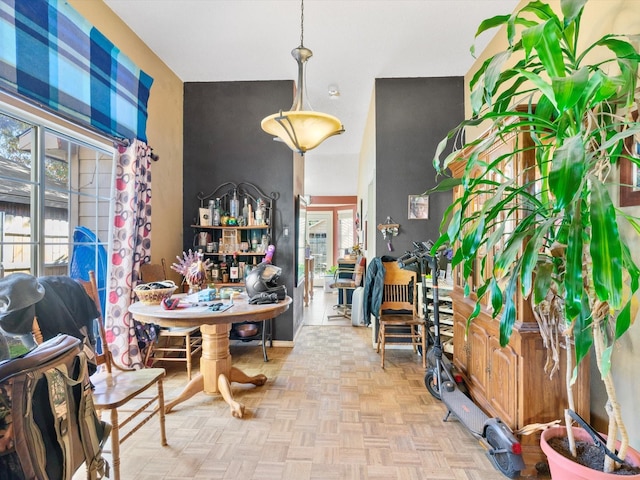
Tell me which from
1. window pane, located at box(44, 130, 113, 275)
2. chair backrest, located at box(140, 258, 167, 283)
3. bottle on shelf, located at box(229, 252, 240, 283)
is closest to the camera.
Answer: window pane, located at box(44, 130, 113, 275)

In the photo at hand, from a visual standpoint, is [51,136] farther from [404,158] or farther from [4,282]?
[404,158]

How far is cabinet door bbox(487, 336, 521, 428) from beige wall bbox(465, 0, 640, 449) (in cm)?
43

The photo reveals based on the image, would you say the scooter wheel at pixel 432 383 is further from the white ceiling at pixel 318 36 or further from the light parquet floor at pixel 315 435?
the white ceiling at pixel 318 36

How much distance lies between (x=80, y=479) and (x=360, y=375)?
214cm

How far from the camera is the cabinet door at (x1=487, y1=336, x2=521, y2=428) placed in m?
1.88

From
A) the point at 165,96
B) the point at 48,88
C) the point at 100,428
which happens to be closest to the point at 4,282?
the point at 100,428

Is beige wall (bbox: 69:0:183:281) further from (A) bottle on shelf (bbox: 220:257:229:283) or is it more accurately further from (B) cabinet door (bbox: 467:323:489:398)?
(B) cabinet door (bbox: 467:323:489:398)

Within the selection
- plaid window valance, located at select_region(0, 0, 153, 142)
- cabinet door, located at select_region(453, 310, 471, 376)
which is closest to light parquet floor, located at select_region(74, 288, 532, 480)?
cabinet door, located at select_region(453, 310, 471, 376)

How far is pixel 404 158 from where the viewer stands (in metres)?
3.97

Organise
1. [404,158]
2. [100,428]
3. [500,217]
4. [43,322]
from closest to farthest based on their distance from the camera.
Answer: [100,428] → [43,322] → [500,217] → [404,158]

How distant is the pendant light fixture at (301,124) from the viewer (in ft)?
7.38

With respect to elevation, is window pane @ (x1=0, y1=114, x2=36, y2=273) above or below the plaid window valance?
below

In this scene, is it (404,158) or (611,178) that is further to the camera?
(404,158)

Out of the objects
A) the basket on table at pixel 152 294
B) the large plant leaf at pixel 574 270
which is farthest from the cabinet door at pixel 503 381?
the basket on table at pixel 152 294
